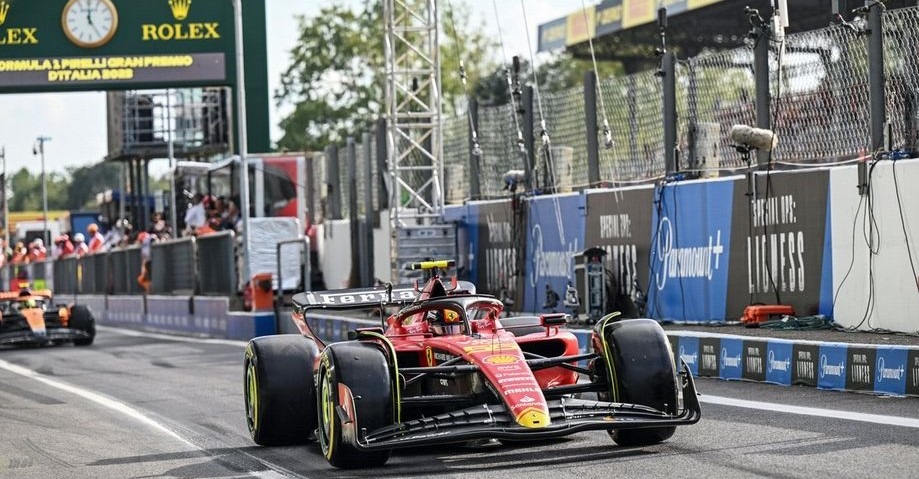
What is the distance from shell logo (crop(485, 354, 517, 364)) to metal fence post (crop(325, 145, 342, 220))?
73.4 feet

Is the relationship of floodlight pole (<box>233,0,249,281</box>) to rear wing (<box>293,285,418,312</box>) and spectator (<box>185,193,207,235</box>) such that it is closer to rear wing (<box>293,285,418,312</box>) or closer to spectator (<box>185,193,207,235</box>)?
spectator (<box>185,193,207,235</box>)

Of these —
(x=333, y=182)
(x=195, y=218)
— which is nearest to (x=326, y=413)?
(x=333, y=182)

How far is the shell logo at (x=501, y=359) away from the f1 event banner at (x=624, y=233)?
32.1ft

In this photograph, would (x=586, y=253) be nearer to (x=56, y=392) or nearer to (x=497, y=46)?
(x=56, y=392)

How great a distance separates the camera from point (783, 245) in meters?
16.5

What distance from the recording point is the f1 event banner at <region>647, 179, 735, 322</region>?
17.7 metres

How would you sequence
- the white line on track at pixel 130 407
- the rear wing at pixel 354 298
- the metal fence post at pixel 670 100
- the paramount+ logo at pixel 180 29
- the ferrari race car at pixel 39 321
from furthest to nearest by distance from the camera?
the ferrari race car at pixel 39 321 < the paramount+ logo at pixel 180 29 < the metal fence post at pixel 670 100 < the rear wing at pixel 354 298 < the white line on track at pixel 130 407

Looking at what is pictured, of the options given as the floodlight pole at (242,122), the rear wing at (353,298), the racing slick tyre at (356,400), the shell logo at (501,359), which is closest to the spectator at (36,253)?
the floodlight pole at (242,122)

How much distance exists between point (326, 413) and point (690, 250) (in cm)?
928

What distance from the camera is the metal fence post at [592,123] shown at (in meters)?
20.5

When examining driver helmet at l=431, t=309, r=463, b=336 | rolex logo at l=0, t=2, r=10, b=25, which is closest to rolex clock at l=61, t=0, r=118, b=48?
rolex logo at l=0, t=2, r=10, b=25

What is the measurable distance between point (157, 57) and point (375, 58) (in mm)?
43196

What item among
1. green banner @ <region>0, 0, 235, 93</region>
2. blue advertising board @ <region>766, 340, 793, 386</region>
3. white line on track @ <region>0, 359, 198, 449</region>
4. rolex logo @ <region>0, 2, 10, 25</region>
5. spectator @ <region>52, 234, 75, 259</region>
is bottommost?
white line on track @ <region>0, 359, 198, 449</region>

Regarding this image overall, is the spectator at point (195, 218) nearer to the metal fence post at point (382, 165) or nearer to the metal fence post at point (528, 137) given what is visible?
the metal fence post at point (382, 165)
